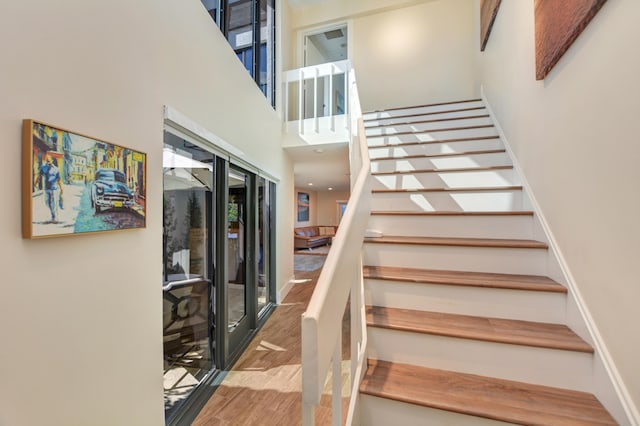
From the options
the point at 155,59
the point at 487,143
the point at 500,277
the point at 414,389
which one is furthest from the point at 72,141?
the point at 487,143

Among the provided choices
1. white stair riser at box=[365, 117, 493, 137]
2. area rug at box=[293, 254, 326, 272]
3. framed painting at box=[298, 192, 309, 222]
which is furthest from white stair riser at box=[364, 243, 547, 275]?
framed painting at box=[298, 192, 309, 222]

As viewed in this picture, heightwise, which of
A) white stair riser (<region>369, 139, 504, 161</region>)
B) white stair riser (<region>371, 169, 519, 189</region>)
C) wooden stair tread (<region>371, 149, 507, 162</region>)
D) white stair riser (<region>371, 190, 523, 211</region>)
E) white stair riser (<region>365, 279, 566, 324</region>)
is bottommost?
white stair riser (<region>365, 279, 566, 324</region>)

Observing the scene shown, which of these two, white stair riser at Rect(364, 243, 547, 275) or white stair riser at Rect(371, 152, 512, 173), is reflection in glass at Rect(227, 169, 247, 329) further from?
white stair riser at Rect(364, 243, 547, 275)

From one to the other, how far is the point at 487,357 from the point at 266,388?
5.60 ft

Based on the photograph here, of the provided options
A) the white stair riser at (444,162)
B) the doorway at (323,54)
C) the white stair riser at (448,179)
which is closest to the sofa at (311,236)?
the doorway at (323,54)

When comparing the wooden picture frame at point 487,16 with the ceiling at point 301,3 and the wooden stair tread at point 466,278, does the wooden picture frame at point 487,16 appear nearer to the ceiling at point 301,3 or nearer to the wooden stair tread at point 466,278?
Answer: the wooden stair tread at point 466,278

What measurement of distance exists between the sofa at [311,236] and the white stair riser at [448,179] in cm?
671

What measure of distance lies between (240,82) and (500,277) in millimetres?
2634

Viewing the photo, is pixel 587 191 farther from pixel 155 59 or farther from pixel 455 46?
pixel 455 46

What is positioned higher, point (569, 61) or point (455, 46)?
point (455, 46)

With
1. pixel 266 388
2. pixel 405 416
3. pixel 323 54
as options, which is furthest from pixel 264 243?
pixel 323 54

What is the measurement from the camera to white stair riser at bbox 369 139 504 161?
8.27 feet

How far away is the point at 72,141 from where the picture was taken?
99 cm

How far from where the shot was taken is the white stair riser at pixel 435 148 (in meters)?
2.52
